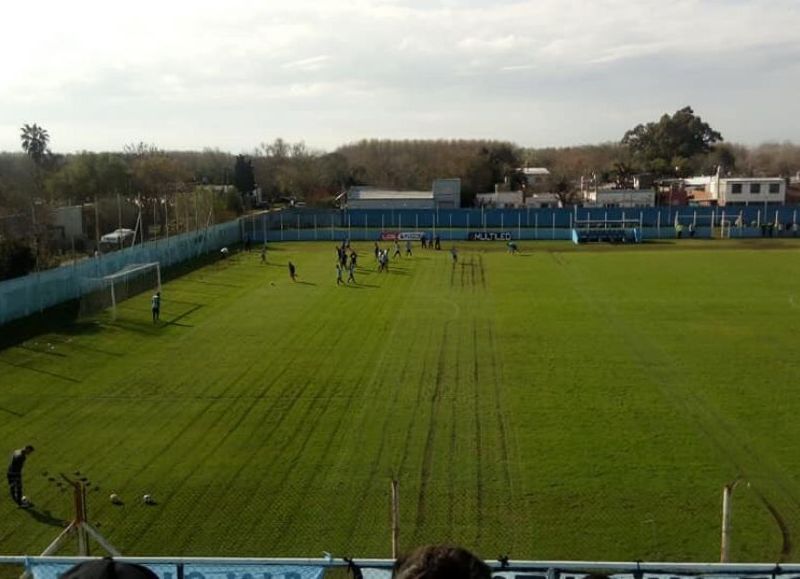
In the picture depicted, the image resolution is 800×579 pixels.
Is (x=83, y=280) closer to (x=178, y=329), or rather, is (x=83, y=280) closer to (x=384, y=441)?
(x=178, y=329)

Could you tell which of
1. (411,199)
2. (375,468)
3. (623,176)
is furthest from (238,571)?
(623,176)

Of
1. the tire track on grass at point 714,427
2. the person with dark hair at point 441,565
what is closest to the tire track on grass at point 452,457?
the tire track on grass at point 714,427

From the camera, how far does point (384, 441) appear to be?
15.9 metres

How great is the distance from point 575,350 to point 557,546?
13.1m

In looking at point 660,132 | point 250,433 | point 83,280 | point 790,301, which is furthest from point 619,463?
point 660,132

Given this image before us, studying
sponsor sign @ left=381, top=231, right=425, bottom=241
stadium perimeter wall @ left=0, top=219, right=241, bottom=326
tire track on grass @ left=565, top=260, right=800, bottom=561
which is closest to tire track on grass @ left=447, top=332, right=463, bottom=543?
tire track on grass @ left=565, top=260, right=800, bottom=561

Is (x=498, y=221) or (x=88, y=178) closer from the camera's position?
(x=88, y=178)

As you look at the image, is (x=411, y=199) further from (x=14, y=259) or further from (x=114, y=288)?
(x=14, y=259)

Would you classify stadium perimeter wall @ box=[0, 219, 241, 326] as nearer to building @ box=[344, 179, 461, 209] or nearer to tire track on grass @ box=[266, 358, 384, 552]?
tire track on grass @ box=[266, 358, 384, 552]

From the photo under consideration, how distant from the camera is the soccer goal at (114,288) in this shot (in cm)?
3072

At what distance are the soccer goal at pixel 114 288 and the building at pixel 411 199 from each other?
42.5 metres

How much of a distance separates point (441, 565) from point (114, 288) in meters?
33.4

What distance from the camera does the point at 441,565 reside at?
2.69 m

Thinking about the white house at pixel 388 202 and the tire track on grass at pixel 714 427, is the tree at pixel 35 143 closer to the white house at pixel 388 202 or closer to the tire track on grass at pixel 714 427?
the white house at pixel 388 202
